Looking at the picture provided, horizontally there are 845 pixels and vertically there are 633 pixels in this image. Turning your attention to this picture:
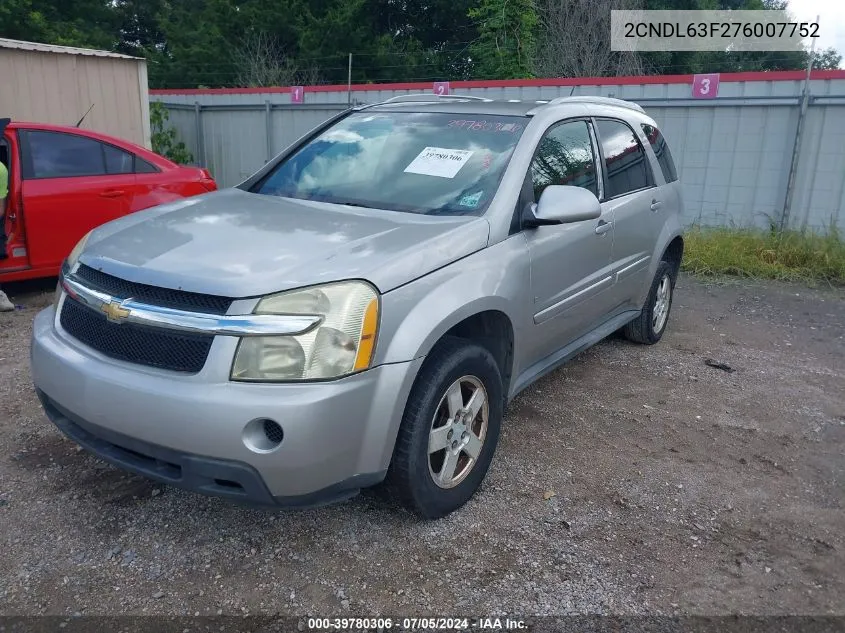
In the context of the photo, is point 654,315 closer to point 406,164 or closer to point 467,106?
point 467,106

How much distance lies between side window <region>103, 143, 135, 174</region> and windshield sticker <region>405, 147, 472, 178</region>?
396 centimetres

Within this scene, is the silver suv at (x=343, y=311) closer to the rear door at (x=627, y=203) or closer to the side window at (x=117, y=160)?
the rear door at (x=627, y=203)

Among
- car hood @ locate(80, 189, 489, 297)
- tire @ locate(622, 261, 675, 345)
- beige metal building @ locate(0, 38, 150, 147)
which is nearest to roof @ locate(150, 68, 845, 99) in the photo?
beige metal building @ locate(0, 38, 150, 147)

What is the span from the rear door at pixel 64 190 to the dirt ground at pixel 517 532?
1912 mm

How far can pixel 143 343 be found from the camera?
266 centimetres

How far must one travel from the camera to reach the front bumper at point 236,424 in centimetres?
248

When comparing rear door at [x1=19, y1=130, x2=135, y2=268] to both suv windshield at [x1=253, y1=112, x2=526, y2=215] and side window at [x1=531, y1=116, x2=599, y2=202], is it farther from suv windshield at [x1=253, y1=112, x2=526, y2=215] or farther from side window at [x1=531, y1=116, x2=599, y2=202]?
side window at [x1=531, y1=116, x2=599, y2=202]

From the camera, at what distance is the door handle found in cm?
422

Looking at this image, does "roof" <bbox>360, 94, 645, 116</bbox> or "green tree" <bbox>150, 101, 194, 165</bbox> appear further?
"green tree" <bbox>150, 101, 194, 165</bbox>

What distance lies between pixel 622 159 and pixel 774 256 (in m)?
4.60

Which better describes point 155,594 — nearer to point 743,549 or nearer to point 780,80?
point 743,549

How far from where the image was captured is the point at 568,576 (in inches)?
113

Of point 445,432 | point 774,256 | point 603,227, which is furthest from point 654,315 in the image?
point 774,256

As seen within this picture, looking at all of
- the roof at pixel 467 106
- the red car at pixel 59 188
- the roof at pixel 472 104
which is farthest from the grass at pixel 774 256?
the red car at pixel 59 188
